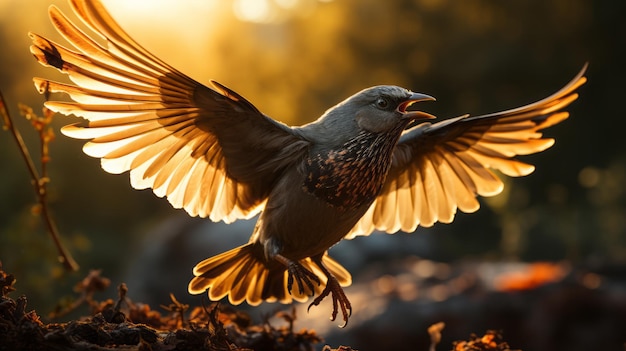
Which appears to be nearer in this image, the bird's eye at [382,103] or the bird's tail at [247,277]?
the bird's eye at [382,103]

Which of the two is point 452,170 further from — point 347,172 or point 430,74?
point 430,74

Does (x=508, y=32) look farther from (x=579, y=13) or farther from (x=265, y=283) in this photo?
(x=265, y=283)

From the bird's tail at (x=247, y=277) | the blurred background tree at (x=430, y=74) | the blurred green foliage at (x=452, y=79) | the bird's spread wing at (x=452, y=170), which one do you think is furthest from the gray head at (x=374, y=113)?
the blurred green foliage at (x=452, y=79)

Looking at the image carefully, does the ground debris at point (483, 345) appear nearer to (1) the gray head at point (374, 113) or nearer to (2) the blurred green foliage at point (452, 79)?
(1) the gray head at point (374, 113)

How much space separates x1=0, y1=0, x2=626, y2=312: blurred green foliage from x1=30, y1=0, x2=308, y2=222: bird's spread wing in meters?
10.1

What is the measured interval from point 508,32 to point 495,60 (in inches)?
29.8

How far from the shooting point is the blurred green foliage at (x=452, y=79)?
13.6 m

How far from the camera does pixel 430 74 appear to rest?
15.6 metres

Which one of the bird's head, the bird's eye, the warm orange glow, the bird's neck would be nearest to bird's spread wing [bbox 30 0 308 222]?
the bird's neck

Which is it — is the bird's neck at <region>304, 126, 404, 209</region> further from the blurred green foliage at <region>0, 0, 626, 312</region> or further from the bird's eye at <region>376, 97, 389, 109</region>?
the blurred green foliage at <region>0, 0, 626, 312</region>

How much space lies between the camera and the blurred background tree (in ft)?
44.2

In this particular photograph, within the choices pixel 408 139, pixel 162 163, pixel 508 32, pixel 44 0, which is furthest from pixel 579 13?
pixel 162 163

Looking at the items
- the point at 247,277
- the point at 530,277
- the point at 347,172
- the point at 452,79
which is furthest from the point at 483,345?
the point at 452,79

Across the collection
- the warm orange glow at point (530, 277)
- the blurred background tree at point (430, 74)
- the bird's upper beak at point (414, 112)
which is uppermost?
the blurred background tree at point (430, 74)
